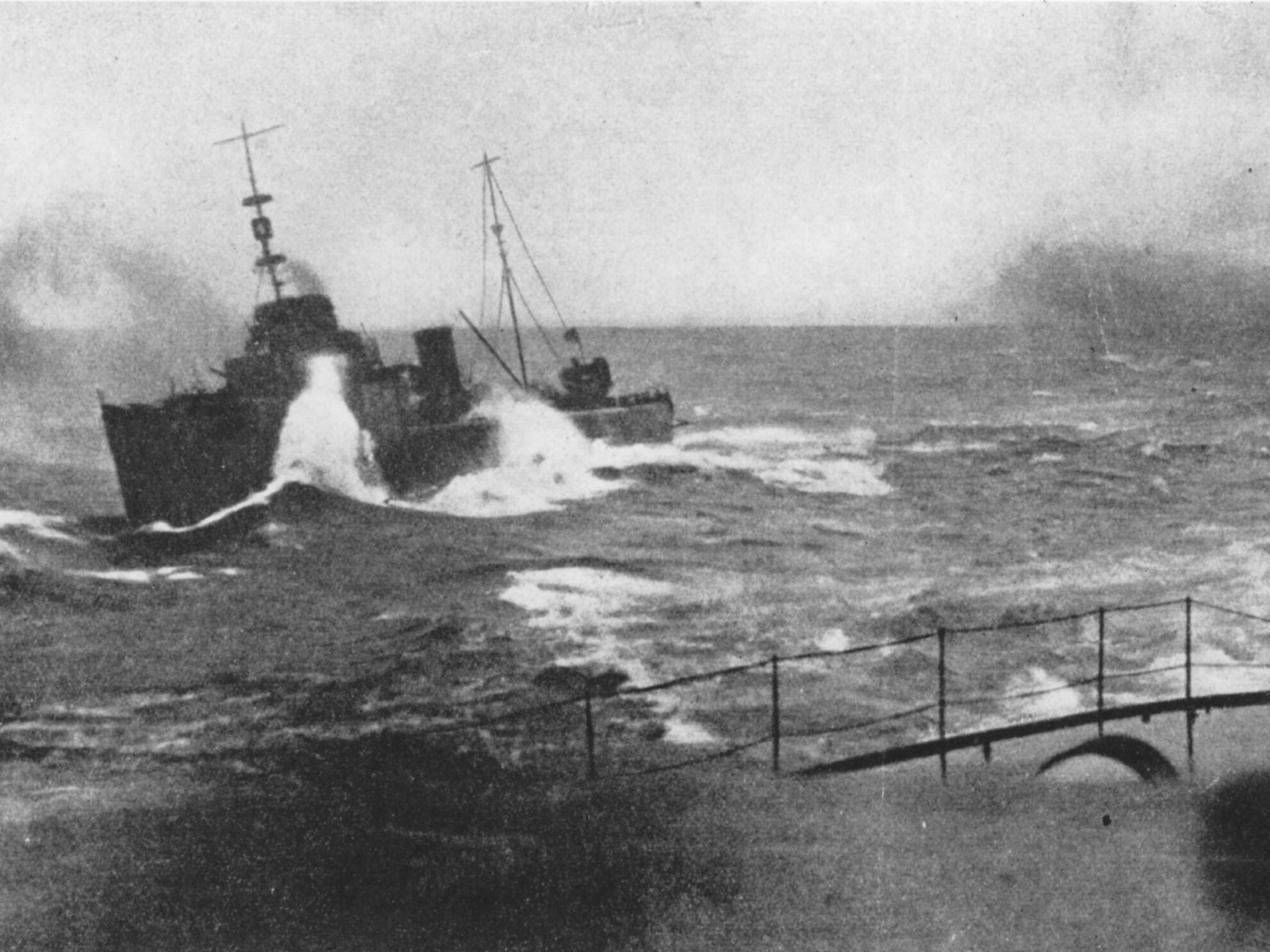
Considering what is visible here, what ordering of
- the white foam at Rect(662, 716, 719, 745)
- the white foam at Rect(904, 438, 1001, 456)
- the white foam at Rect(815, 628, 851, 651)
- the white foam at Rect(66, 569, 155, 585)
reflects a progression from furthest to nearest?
the white foam at Rect(904, 438, 1001, 456) → the white foam at Rect(66, 569, 155, 585) → the white foam at Rect(815, 628, 851, 651) → the white foam at Rect(662, 716, 719, 745)

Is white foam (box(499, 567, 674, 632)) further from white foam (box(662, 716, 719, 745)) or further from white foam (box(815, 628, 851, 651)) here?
white foam (box(662, 716, 719, 745))

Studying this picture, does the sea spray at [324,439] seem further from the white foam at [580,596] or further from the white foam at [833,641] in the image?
the white foam at [833,641]

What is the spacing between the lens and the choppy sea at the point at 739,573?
15.9 meters

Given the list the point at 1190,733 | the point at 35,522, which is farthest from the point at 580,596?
the point at 35,522

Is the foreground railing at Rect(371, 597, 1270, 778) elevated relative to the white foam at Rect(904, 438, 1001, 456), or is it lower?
elevated

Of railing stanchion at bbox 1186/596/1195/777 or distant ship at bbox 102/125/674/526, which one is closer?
railing stanchion at bbox 1186/596/1195/777

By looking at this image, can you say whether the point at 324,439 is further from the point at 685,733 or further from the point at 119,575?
the point at 685,733

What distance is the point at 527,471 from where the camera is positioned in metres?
39.9

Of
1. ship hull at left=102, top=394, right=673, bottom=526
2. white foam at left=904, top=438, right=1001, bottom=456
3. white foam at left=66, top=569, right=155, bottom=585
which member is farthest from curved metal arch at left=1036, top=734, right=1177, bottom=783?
white foam at left=904, top=438, right=1001, bottom=456

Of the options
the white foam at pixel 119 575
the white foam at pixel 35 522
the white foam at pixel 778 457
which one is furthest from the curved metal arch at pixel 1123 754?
the white foam at pixel 35 522

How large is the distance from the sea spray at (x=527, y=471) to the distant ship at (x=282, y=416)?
0.58 metres

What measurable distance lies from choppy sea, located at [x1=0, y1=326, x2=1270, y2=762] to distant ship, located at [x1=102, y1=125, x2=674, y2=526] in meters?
1.21

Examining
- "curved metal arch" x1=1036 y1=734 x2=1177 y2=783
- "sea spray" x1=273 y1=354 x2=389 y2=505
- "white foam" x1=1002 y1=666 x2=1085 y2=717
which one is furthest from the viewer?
"sea spray" x1=273 y1=354 x2=389 y2=505

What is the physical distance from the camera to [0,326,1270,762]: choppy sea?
627 inches
